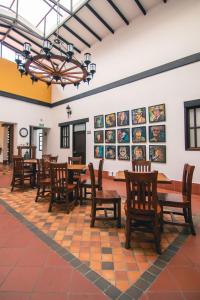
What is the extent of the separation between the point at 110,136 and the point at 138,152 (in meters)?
1.30

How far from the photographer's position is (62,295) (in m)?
1.45

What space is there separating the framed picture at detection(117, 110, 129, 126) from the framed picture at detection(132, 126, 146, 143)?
0.43 metres

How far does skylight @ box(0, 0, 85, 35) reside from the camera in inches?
239

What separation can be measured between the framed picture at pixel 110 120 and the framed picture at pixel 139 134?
0.90 meters

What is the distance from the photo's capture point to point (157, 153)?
527 centimetres

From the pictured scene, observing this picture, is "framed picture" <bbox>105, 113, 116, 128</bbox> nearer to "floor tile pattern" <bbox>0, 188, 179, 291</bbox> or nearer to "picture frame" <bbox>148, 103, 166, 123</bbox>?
"picture frame" <bbox>148, 103, 166, 123</bbox>

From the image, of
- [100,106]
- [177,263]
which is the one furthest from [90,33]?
[177,263]

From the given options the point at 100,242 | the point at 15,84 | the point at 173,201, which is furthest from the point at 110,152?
the point at 15,84

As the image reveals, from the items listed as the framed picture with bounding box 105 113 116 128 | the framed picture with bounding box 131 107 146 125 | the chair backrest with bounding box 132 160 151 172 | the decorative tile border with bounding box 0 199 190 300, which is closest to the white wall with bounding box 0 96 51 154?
the framed picture with bounding box 105 113 116 128

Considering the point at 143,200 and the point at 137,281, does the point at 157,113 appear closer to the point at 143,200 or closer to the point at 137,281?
the point at 143,200

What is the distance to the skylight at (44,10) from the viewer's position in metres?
6.07

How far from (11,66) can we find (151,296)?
9334 millimetres

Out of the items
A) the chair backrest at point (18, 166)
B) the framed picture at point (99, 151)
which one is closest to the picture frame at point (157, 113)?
the framed picture at point (99, 151)

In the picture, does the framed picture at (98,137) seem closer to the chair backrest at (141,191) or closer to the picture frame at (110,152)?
the picture frame at (110,152)
